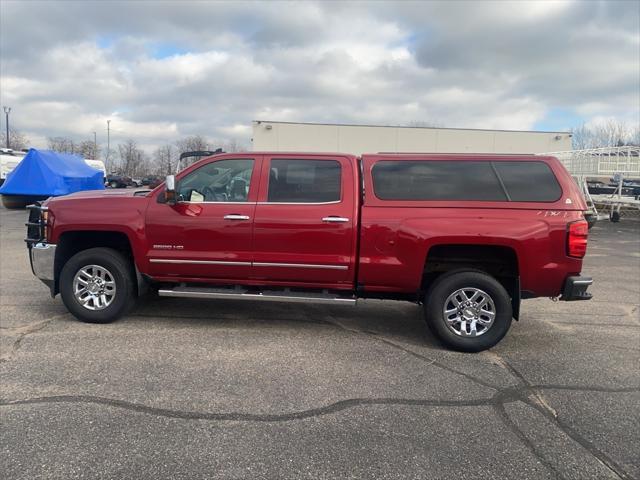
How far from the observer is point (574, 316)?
6.18m

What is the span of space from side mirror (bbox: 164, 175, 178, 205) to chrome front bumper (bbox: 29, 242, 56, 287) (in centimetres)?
142

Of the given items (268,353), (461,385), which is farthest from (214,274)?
(461,385)

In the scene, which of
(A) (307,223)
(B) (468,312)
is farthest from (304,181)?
(B) (468,312)

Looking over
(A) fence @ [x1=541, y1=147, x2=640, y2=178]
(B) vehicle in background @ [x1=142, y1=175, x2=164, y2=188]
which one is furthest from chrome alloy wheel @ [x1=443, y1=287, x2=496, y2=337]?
(A) fence @ [x1=541, y1=147, x2=640, y2=178]

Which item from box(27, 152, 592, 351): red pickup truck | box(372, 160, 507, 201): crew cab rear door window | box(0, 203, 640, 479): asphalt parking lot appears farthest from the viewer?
box(372, 160, 507, 201): crew cab rear door window

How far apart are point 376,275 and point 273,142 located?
2700 cm

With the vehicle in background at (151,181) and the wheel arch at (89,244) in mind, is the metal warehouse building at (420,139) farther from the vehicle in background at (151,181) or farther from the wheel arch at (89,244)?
the wheel arch at (89,244)

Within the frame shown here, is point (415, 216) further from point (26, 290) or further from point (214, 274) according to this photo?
point (26, 290)

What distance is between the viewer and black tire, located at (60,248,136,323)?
206 inches

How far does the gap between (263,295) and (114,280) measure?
1.66 m

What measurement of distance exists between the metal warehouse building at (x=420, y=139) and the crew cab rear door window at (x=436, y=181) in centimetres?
2666

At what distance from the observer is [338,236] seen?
16.1 feet

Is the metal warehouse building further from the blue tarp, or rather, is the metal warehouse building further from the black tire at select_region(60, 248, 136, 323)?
the black tire at select_region(60, 248, 136, 323)

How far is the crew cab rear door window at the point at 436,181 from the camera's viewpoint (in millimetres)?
4820
